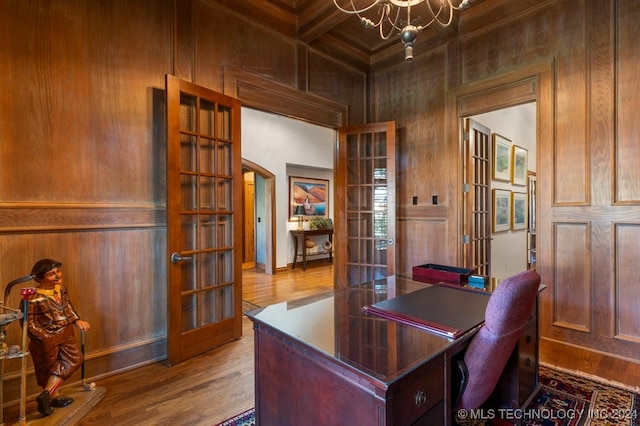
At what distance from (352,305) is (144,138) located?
2.08m

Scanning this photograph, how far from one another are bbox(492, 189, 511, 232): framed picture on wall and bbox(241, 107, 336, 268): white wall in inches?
137

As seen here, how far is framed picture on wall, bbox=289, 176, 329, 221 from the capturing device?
6.62m

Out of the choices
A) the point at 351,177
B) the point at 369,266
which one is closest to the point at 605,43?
the point at 351,177

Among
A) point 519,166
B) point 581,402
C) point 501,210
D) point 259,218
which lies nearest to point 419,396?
point 581,402

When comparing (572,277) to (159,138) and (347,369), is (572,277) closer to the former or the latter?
(347,369)

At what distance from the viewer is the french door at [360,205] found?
3863mm

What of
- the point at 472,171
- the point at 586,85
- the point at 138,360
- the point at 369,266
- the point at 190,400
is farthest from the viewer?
the point at 369,266

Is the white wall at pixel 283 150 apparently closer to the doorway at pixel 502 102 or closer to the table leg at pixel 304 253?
the table leg at pixel 304 253

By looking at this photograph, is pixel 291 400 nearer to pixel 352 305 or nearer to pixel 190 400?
pixel 352 305

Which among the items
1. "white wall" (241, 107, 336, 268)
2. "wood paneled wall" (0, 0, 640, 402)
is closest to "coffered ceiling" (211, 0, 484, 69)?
"wood paneled wall" (0, 0, 640, 402)

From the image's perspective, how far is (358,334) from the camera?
121 cm

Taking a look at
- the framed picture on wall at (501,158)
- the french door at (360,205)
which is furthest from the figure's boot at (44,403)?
the framed picture on wall at (501,158)

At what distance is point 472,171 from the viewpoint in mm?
3555

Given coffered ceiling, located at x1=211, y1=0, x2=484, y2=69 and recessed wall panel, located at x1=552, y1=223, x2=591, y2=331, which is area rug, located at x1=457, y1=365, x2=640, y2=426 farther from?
coffered ceiling, located at x1=211, y1=0, x2=484, y2=69
